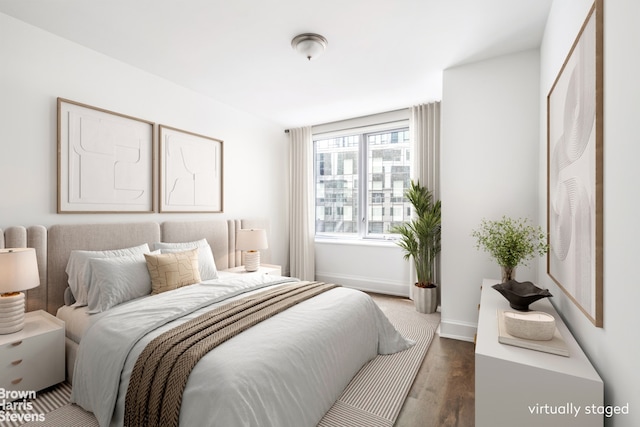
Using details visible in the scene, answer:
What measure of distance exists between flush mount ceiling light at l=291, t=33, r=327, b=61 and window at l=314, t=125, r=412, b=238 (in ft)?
7.29

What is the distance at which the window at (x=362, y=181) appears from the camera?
4543 millimetres

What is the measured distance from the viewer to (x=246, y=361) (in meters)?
1.44

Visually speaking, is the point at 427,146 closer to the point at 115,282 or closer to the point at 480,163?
the point at 480,163

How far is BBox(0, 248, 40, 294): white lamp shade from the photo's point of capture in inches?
72.9

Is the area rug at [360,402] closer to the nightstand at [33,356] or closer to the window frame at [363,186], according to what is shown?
the nightstand at [33,356]

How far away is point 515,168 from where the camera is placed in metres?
2.70

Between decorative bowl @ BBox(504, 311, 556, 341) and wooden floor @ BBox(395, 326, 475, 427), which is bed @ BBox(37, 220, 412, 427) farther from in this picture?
decorative bowl @ BBox(504, 311, 556, 341)

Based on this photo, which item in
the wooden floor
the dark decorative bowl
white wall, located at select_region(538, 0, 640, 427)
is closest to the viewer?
white wall, located at select_region(538, 0, 640, 427)

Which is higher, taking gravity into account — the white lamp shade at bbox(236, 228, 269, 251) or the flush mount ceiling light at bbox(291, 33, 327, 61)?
the flush mount ceiling light at bbox(291, 33, 327, 61)

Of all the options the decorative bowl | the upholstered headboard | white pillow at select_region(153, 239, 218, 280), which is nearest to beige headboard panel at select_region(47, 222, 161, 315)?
the upholstered headboard

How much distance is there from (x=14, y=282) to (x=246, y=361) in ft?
5.35

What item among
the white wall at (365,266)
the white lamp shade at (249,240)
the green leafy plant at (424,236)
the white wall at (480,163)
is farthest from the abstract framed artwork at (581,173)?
the white lamp shade at (249,240)

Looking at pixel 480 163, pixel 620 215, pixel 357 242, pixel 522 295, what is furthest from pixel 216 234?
pixel 620 215

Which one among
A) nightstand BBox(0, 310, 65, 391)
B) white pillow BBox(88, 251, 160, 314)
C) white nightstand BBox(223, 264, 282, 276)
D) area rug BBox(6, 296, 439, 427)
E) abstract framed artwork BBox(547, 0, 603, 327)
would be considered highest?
abstract framed artwork BBox(547, 0, 603, 327)
